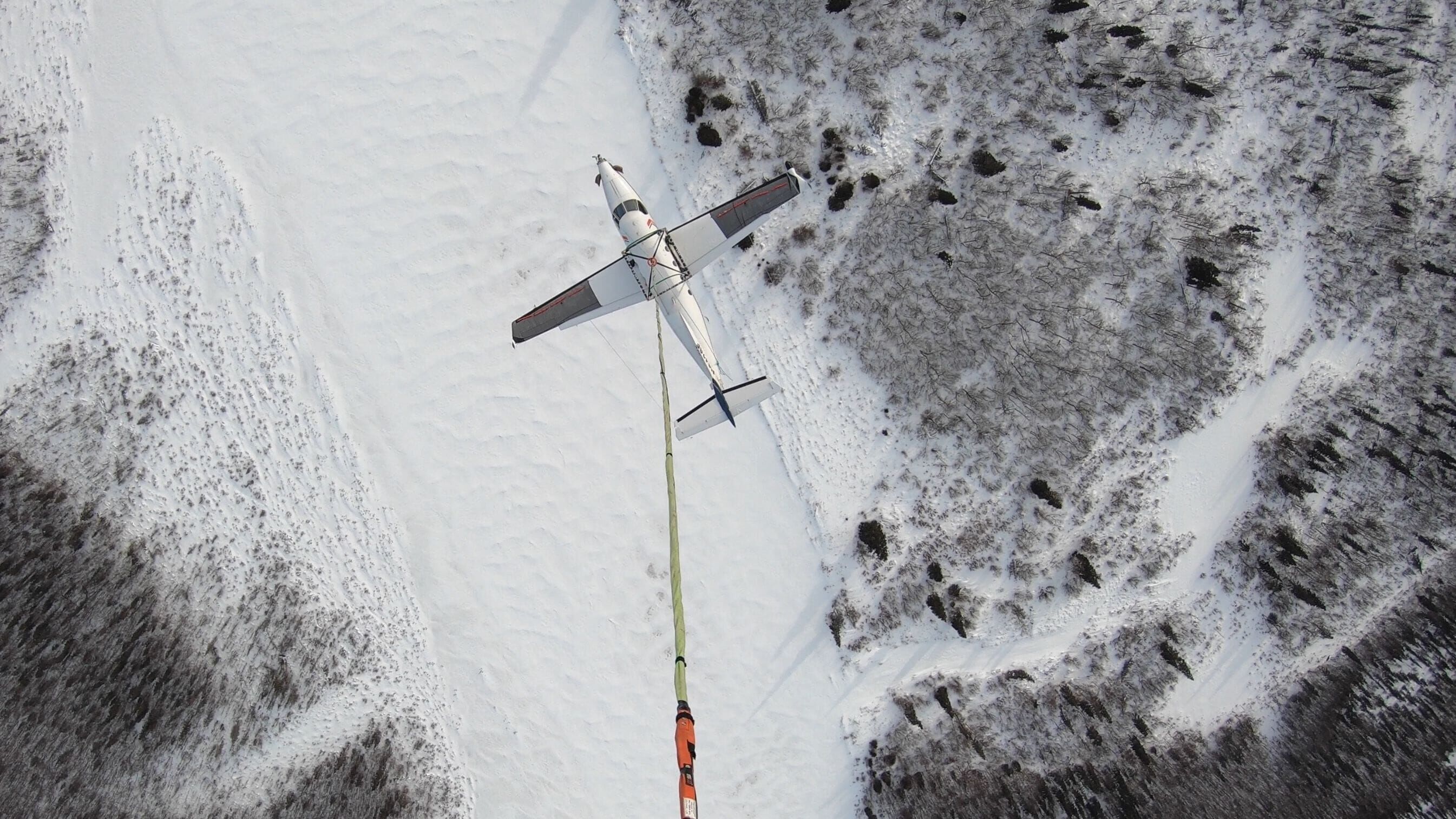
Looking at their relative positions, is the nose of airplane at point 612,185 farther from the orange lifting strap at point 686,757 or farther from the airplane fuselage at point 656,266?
the orange lifting strap at point 686,757

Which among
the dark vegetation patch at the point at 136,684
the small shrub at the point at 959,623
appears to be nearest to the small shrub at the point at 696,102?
the small shrub at the point at 959,623

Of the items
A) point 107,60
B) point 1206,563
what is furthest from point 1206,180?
point 107,60

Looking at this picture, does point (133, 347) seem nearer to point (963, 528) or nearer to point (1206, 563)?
point (963, 528)

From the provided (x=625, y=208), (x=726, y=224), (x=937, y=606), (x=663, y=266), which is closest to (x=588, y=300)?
(x=663, y=266)

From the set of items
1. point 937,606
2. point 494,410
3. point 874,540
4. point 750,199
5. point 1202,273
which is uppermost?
point 750,199

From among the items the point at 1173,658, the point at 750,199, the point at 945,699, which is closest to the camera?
the point at 750,199

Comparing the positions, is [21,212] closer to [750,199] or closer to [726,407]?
[750,199]
